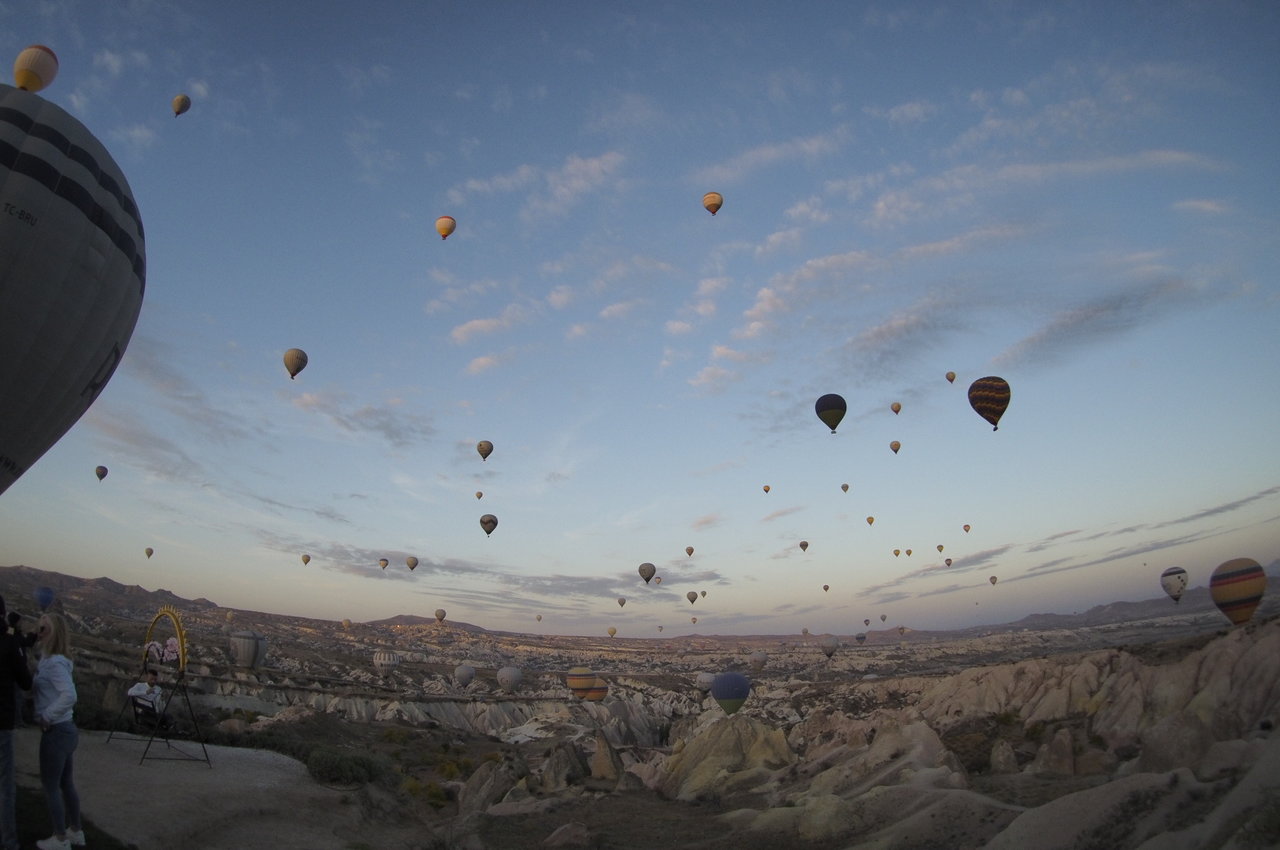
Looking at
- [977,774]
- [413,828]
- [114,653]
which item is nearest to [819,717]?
[977,774]

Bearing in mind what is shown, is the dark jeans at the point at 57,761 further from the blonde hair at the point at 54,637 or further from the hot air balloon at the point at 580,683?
the hot air balloon at the point at 580,683

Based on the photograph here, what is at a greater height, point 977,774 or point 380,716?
point 977,774

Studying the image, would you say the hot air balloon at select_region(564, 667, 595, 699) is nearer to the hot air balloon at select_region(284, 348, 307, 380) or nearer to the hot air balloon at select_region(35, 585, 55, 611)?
the hot air balloon at select_region(284, 348, 307, 380)

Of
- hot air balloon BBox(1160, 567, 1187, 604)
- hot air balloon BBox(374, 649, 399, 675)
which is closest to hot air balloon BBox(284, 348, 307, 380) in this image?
hot air balloon BBox(374, 649, 399, 675)

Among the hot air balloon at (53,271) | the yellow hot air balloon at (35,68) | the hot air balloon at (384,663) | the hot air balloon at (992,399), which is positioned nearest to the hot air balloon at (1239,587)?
the hot air balloon at (992,399)

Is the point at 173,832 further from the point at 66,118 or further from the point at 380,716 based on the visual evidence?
the point at 380,716

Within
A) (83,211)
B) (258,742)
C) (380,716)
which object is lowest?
(380,716)
